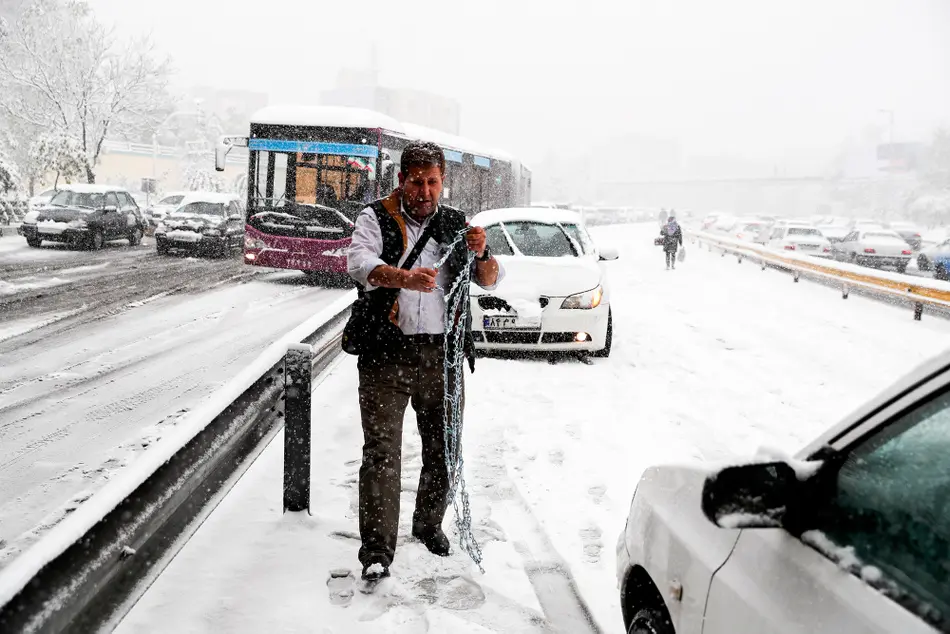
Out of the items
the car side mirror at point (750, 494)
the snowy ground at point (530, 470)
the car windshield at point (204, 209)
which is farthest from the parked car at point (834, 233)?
the car side mirror at point (750, 494)

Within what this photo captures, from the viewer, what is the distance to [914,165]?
353 feet

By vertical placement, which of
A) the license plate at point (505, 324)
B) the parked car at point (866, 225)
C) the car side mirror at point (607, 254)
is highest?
the parked car at point (866, 225)

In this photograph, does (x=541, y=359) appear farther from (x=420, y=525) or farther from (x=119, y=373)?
(x=420, y=525)

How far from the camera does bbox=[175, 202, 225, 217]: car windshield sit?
938 inches

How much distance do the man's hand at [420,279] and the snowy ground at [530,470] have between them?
135cm

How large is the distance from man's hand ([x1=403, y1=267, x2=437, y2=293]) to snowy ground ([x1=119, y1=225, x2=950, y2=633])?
135cm

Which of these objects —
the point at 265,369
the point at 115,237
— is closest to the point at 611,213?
the point at 115,237

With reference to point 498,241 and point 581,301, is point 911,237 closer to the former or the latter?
point 498,241

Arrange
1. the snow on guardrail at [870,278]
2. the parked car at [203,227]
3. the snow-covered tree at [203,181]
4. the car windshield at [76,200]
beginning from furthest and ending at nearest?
the snow-covered tree at [203,181] → the car windshield at [76,200] → the parked car at [203,227] → the snow on guardrail at [870,278]

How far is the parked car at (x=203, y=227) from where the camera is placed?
22812 mm

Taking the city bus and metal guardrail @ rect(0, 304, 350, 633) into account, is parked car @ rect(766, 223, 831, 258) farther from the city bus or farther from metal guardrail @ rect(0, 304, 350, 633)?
metal guardrail @ rect(0, 304, 350, 633)

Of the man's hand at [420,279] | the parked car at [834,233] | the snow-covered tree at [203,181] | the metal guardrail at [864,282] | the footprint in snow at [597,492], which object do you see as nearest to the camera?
the man's hand at [420,279]

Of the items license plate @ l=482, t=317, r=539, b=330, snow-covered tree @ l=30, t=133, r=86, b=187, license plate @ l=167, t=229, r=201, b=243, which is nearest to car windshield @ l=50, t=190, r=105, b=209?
license plate @ l=167, t=229, r=201, b=243

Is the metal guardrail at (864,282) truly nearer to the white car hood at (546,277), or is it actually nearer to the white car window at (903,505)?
the white car hood at (546,277)
